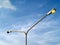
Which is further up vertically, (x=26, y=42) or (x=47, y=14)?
(x=47, y=14)

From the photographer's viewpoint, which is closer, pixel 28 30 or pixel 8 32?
pixel 28 30

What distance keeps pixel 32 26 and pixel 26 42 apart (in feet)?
9.79

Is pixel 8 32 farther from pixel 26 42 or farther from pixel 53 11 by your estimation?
pixel 53 11

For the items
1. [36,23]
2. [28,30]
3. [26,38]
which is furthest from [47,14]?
[26,38]

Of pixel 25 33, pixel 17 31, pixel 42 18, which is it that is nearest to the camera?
pixel 42 18

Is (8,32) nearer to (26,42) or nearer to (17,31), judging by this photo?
(17,31)

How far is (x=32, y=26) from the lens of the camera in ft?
61.8

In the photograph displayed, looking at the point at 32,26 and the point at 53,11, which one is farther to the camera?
the point at 32,26

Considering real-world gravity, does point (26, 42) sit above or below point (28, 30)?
below

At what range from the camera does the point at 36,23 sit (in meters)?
18.3

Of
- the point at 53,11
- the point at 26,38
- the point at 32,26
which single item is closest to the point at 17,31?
the point at 26,38

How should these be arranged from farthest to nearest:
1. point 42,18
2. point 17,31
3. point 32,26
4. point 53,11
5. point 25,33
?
point 17,31 → point 25,33 → point 32,26 → point 42,18 → point 53,11

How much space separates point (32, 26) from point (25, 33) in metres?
2.27

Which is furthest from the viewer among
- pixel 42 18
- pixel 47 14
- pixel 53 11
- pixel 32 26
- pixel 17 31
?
pixel 17 31
